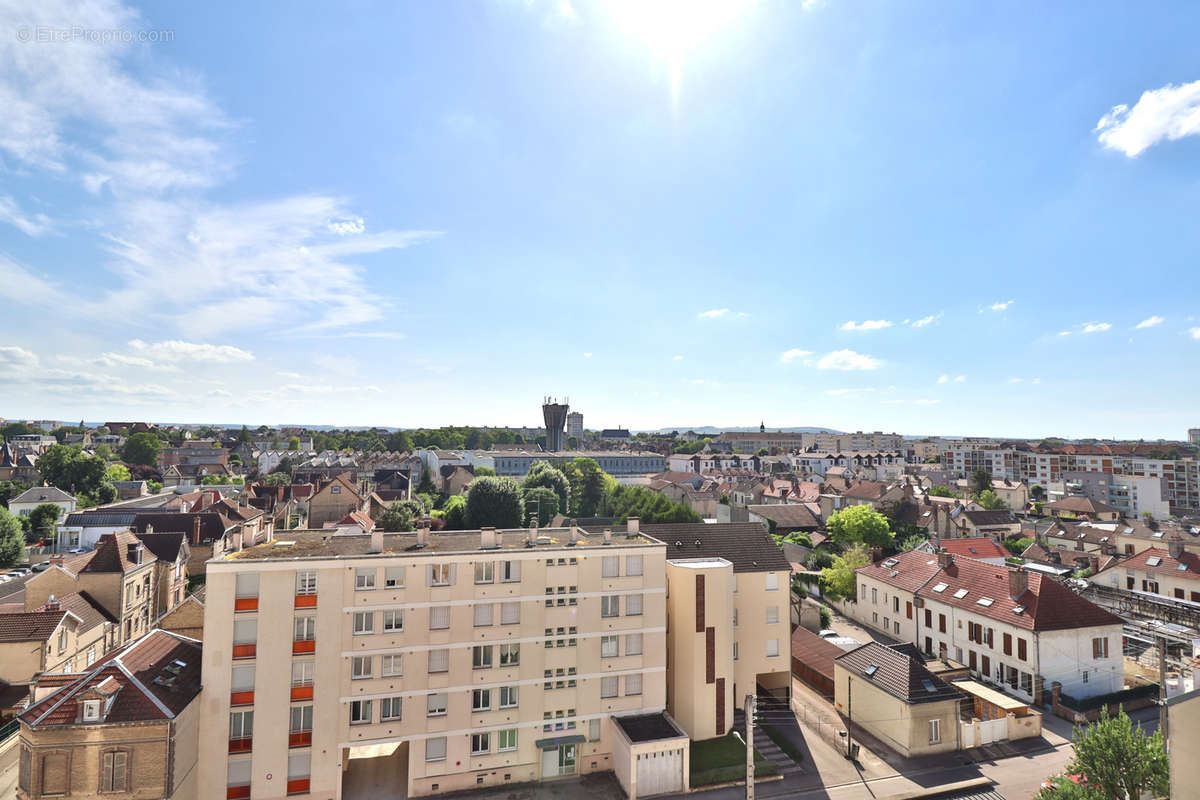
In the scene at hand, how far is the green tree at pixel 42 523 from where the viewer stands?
85062 mm

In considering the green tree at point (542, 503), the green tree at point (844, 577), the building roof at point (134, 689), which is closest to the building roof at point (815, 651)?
the green tree at point (844, 577)

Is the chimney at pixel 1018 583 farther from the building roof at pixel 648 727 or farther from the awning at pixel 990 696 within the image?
the building roof at pixel 648 727

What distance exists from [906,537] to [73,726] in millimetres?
90747

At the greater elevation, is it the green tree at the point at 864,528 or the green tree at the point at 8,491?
the green tree at the point at 8,491

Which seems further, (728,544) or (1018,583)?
(1018,583)

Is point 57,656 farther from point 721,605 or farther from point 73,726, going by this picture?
point 721,605

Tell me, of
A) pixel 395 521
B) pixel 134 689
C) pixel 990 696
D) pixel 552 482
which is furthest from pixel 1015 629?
pixel 552 482

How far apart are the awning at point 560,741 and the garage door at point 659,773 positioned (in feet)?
12.1

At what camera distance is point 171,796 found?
25797 millimetres

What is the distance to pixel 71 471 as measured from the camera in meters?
112

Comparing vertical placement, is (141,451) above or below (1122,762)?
above

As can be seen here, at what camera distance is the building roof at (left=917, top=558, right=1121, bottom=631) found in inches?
1597

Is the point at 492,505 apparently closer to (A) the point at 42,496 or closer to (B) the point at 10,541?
(B) the point at 10,541

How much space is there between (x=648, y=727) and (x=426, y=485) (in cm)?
11559
